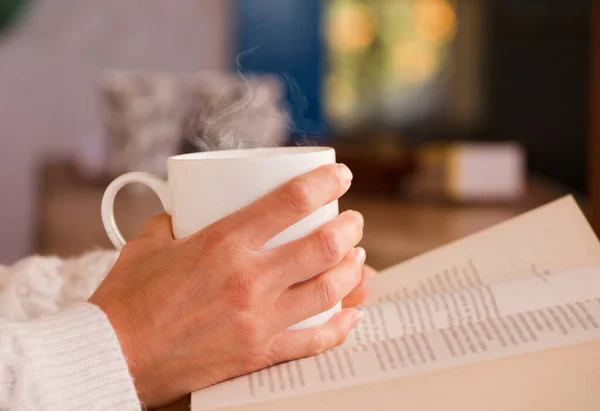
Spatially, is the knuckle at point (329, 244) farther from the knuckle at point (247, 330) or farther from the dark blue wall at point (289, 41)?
the dark blue wall at point (289, 41)

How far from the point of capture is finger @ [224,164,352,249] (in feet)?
1.55

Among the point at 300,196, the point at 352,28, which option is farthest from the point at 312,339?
the point at 352,28

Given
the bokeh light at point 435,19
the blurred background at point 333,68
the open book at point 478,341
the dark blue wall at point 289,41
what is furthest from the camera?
the dark blue wall at point 289,41

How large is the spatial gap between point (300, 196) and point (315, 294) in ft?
0.25

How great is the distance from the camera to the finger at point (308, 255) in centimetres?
48

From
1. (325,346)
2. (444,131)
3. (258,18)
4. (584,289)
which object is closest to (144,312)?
(325,346)

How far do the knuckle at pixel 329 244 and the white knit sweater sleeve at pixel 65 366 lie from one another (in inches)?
5.9

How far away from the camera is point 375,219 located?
4.42 feet

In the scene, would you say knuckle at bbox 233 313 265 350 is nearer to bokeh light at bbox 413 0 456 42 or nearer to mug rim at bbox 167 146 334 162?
mug rim at bbox 167 146 334 162

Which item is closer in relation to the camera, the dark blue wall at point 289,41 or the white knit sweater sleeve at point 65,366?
the white knit sweater sleeve at point 65,366

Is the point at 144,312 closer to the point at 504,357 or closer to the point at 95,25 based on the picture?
the point at 504,357

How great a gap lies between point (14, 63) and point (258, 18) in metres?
1.40

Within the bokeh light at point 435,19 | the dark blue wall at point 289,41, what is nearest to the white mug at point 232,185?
the bokeh light at point 435,19

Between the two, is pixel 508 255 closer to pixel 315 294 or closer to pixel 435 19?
pixel 315 294
